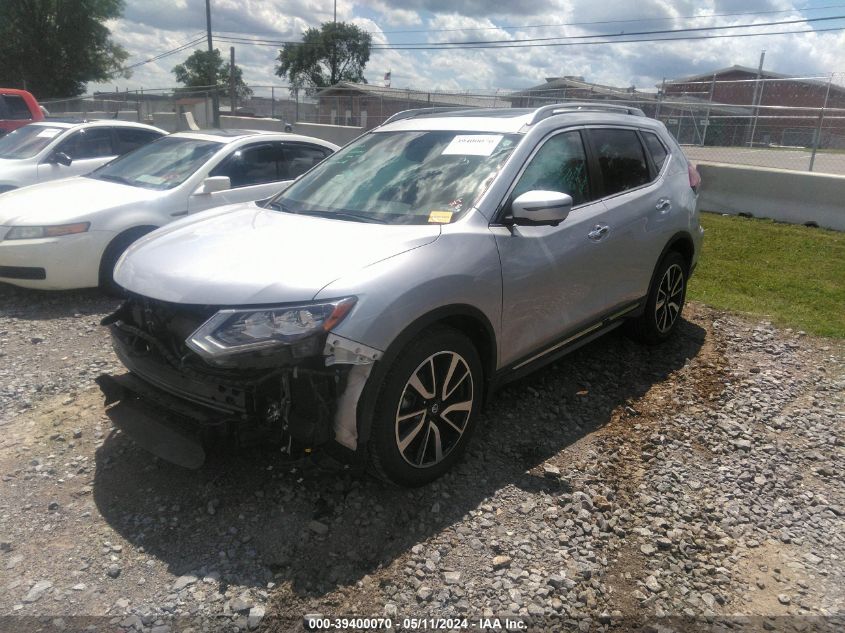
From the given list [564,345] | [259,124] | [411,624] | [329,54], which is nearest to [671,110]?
[259,124]

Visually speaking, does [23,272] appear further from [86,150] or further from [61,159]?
[86,150]

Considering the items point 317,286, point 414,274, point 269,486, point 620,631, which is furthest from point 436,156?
point 620,631

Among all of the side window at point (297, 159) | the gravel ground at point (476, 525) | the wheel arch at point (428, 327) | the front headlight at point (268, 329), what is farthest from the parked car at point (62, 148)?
the wheel arch at point (428, 327)

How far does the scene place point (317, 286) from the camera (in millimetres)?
2756

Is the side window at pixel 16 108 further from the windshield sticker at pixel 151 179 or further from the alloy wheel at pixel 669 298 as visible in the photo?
the alloy wheel at pixel 669 298

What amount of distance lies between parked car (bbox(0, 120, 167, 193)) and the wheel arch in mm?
7609

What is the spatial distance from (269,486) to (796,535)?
8.45 ft

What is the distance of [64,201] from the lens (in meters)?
6.16

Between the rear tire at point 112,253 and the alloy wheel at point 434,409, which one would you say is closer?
the alloy wheel at point 434,409

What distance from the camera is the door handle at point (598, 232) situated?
4051mm

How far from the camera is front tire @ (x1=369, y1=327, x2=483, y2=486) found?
2.90 metres

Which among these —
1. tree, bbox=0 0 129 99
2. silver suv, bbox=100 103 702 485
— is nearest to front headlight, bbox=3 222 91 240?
silver suv, bbox=100 103 702 485

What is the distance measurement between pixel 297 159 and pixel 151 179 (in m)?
1.58

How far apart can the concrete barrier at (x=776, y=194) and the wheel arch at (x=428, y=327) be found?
745cm
